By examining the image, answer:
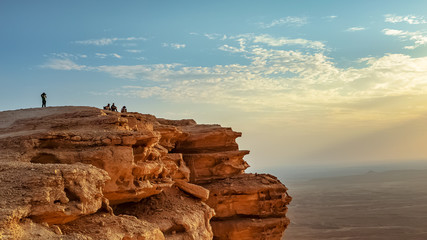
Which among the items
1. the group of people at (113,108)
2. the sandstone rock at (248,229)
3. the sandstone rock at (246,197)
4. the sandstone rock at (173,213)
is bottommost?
the sandstone rock at (248,229)

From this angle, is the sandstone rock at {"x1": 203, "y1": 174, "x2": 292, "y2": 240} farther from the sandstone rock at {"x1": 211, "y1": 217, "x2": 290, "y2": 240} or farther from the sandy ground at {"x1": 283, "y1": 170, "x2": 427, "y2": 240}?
the sandy ground at {"x1": 283, "y1": 170, "x2": 427, "y2": 240}

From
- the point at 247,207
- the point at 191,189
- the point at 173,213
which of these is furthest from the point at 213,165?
the point at 173,213

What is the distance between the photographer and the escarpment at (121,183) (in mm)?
9031

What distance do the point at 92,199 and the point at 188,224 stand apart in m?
5.67

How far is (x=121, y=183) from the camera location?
13367 mm

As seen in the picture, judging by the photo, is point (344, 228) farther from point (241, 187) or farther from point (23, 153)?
point (23, 153)

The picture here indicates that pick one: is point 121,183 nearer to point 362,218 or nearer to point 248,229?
point 248,229

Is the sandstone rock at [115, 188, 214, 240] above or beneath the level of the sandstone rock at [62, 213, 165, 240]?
beneath

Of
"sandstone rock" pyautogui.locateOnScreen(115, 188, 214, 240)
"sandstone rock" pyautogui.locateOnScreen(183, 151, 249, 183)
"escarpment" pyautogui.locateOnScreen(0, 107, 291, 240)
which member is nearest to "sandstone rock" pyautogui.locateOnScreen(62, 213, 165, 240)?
"escarpment" pyautogui.locateOnScreen(0, 107, 291, 240)

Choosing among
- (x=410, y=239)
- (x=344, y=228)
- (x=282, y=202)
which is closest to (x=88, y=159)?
(x=282, y=202)

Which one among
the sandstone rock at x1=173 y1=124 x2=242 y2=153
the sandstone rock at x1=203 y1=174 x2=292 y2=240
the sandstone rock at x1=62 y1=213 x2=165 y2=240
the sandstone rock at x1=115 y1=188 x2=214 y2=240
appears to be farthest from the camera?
the sandstone rock at x1=173 y1=124 x2=242 y2=153

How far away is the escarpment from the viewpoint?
29.6 ft

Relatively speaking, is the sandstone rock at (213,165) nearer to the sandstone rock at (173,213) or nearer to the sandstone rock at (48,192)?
the sandstone rock at (173,213)

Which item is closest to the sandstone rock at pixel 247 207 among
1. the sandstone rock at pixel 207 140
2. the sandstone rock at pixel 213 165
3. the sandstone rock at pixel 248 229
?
the sandstone rock at pixel 248 229
